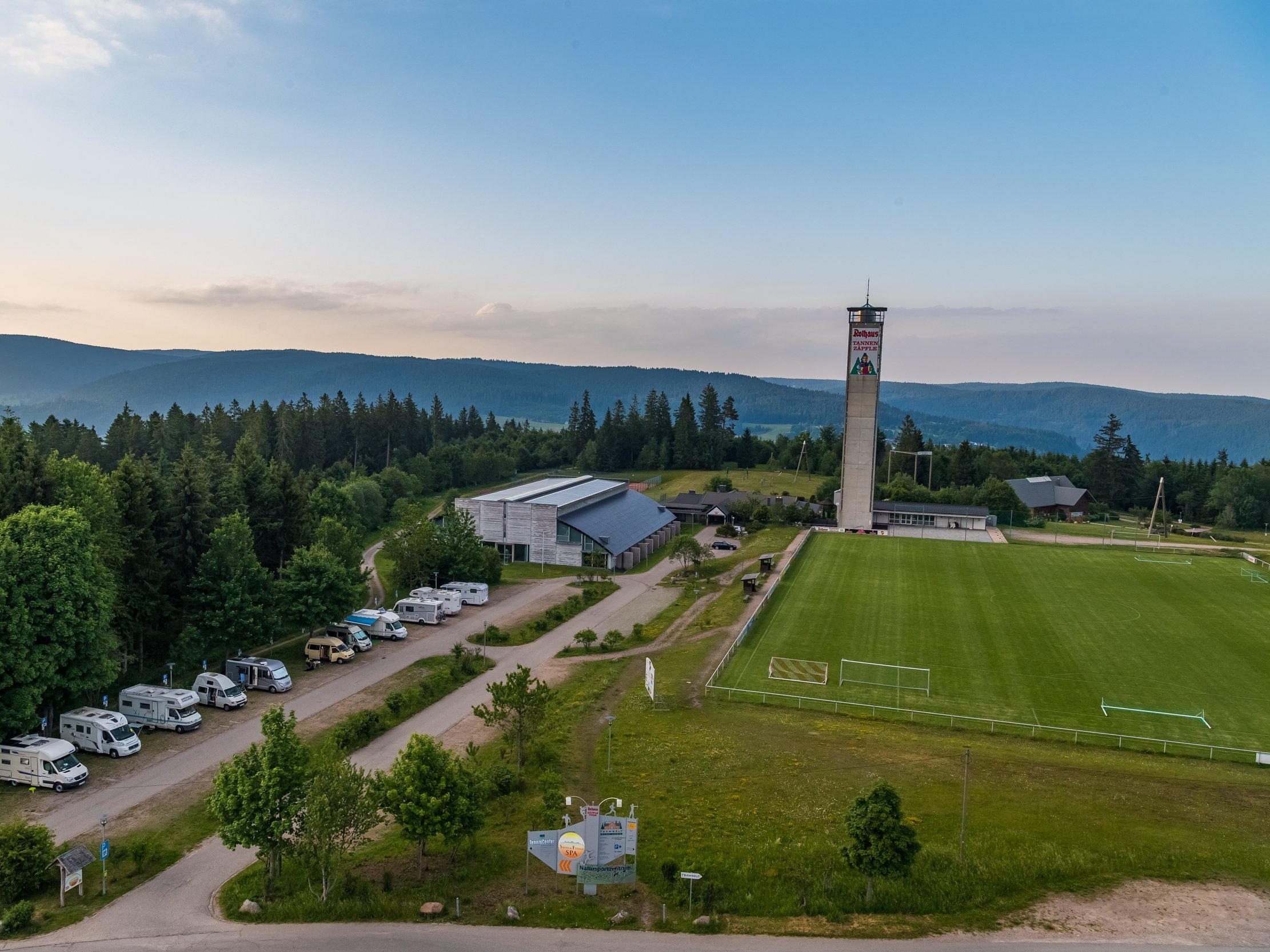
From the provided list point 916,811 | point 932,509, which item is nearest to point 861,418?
point 932,509

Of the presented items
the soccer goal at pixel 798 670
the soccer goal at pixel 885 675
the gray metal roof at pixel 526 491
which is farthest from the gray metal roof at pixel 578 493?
the soccer goal at pixel 885 675

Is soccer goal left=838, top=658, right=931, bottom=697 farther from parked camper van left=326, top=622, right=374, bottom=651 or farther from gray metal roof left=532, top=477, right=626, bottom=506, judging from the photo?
gray metal roof left=532, top=477, right=626, bottom=506

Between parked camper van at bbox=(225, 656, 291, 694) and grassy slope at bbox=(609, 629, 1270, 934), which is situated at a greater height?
grassy slope at bbox=(609, 629, 1270, 934)

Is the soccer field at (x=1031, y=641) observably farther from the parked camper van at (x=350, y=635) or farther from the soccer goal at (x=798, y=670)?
the parked camper van at (x=350, y=635)

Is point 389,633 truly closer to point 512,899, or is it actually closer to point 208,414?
point 512,899

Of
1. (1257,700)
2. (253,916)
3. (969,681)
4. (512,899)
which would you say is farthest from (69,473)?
(1257,700)

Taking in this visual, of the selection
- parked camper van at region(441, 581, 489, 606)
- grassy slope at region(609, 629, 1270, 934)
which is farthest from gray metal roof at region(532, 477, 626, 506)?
grassy slope at region(609, 629, 1270, 934)
